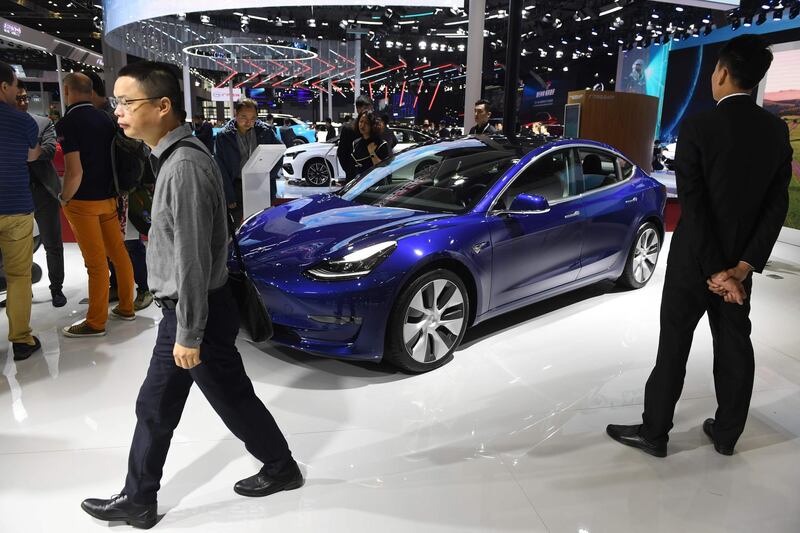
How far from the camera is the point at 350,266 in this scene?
3.07 m

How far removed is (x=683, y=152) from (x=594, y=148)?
92.1 inches

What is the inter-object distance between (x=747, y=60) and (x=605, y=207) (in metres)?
2.19

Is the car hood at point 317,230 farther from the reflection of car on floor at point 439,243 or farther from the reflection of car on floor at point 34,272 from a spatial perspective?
the reflection of car on floor at point 34,272

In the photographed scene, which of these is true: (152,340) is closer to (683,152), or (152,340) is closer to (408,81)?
(683,152)

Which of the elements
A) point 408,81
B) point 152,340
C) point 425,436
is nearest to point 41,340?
point 152,340

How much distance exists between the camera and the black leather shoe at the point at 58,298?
448 centimetres

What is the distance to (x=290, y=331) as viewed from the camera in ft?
10.2

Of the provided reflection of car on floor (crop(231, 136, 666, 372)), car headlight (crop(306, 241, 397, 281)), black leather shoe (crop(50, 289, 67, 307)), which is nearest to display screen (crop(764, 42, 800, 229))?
reflection of car on floor (crop(231, 136, 666, 372))

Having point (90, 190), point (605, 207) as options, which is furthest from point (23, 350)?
point (605, 207)

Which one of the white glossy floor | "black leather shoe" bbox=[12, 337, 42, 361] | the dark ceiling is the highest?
the dark ceiling

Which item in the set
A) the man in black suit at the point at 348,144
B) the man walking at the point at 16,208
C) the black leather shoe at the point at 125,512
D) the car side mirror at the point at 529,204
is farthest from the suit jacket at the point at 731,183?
the man in black suit at the point at 348,144

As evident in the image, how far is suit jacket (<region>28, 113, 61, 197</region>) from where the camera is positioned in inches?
153

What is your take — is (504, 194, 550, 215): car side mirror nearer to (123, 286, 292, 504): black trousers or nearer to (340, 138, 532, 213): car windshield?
(340, 138, 532, 213): car windshield

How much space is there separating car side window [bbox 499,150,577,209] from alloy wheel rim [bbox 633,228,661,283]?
109cm
